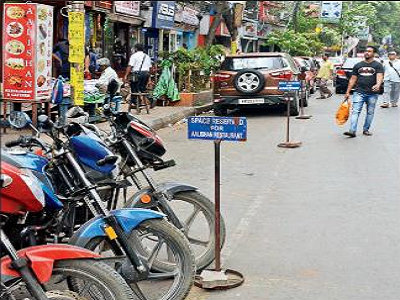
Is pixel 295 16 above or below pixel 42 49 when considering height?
above

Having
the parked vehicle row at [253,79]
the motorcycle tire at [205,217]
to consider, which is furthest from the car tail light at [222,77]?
the motorcycle tire at [205,217]

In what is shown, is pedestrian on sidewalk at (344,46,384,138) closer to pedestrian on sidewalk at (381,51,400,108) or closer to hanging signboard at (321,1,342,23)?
pedestrian on sidewalk at (381,51,400,108)

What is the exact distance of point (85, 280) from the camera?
10.1 feet

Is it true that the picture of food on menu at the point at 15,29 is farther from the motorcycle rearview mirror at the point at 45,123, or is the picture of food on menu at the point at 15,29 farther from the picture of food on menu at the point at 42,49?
the motorcycle rearview mirror at the point at 45,123

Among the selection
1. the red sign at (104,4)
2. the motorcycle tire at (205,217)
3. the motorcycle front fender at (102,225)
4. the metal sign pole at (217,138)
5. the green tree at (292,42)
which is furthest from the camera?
the green tree at (292,42)

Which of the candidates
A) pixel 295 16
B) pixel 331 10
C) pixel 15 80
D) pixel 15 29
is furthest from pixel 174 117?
pixel 331 10

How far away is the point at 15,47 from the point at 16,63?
265 mm

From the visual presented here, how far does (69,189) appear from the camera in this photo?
3.95m

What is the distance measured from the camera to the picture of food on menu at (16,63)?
404 inches

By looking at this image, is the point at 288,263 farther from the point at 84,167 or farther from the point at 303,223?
the point at 84,167

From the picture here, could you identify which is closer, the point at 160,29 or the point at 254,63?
the point at 254,63

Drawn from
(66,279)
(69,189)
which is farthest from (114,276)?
(69,189)

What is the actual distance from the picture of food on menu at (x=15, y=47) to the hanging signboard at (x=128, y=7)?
9.86 metres

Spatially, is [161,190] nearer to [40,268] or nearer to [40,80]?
[40,268]
